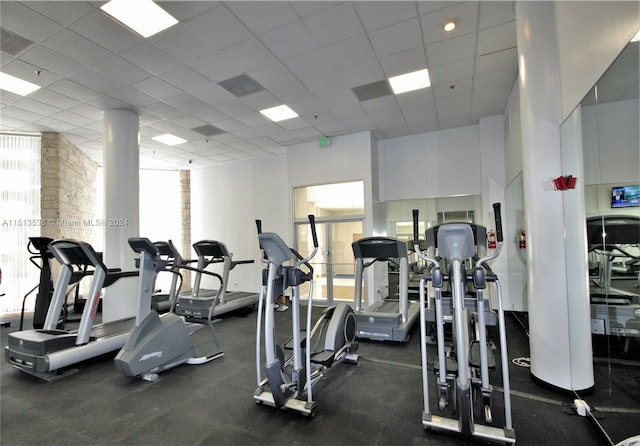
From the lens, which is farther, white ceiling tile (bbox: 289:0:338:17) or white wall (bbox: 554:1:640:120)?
white ceiling tile (bbox: 289:0:338:17)

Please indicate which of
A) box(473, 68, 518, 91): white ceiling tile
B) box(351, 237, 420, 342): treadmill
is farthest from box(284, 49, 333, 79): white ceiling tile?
box(351, 237, 420, 342): treadmill

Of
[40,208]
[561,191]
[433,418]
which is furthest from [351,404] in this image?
[40,208]

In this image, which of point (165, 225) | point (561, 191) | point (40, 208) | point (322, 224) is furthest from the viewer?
point (165, 225)

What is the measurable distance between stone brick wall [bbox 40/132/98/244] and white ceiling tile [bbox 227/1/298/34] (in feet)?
18.2

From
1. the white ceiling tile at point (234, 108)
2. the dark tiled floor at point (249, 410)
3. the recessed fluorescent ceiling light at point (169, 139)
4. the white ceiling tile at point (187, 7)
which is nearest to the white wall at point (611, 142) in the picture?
the dark tiled floor at point (249, 410)

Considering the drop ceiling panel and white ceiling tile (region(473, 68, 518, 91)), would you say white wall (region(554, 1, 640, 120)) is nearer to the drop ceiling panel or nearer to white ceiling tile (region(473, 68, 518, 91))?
the drop ceiling panel

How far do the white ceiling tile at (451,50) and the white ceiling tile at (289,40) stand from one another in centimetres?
153

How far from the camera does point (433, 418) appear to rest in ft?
7.21

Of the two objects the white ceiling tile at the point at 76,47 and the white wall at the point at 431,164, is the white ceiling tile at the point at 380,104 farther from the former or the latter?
the white ceiling tile at the point at 76,47

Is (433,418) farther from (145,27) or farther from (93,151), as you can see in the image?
(93,151)

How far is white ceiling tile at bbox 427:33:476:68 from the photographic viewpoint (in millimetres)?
3719

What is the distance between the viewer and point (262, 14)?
3242 mm

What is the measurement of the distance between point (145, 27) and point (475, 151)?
236 inches

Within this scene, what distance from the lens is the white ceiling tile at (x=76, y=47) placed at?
138 inches
